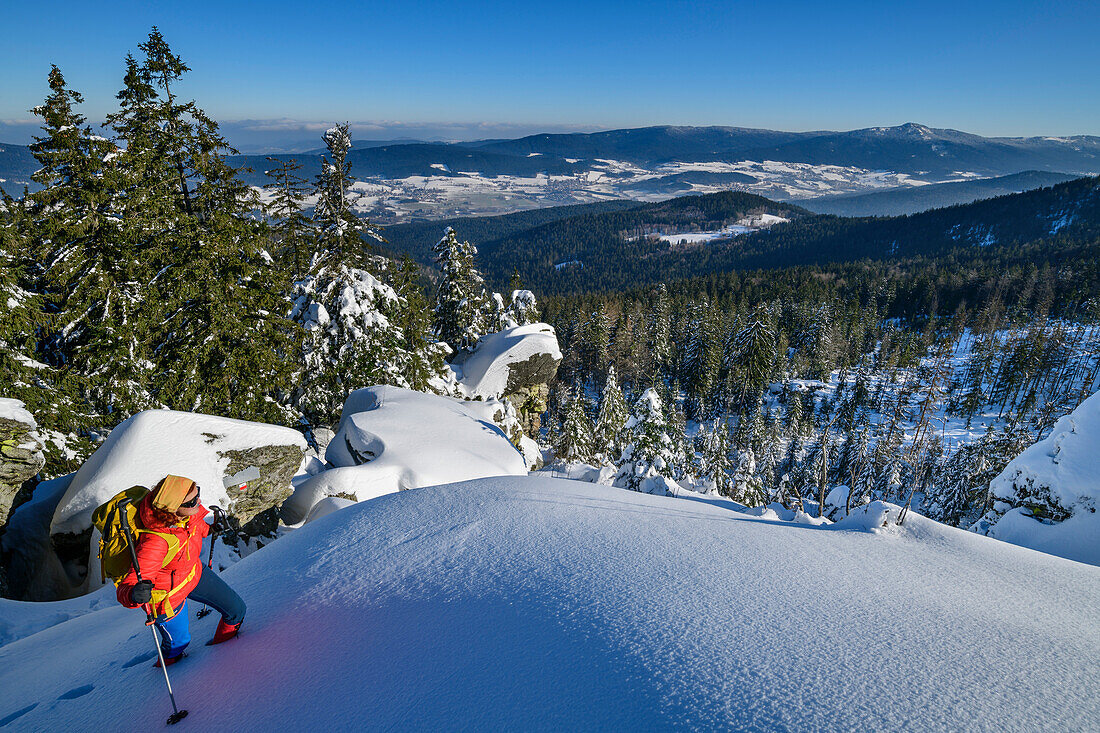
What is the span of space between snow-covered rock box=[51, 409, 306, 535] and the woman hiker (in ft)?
15.0

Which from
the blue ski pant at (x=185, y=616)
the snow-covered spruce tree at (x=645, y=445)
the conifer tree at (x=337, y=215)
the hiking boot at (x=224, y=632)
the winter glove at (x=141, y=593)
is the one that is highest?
the conifer tree at (x=337, y=215)

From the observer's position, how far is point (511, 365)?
3172 cm

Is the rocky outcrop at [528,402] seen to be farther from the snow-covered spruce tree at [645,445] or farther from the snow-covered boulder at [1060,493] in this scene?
the snow-covered boulder at [1060,493]

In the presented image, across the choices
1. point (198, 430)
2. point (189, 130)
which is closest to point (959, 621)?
point (198, 430)

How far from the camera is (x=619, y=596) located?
Answer: 4.26 meters

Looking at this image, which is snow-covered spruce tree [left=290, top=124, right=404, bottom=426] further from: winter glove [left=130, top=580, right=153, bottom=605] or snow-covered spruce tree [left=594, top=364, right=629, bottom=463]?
snow-covered spruce tree [left=594, top=364, right=629, bottom=463]

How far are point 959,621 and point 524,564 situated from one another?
400 centimetres

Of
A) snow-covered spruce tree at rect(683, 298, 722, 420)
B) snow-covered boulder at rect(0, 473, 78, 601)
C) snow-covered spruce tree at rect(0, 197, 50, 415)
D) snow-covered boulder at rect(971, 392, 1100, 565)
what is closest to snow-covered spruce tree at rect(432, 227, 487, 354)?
snow-covered spruce tree at rect(0, 197, 50, 415)

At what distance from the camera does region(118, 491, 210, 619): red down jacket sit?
13.2ft

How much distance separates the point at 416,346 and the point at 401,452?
12784 mm

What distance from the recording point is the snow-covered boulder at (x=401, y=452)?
1197 cm

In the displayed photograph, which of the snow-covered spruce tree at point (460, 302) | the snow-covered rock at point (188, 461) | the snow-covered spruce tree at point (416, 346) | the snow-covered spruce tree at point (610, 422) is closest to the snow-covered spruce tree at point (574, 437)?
the snow-covered spruce tree at point (610, 422)

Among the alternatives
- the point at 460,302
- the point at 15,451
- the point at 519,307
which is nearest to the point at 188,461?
the point at 15,451

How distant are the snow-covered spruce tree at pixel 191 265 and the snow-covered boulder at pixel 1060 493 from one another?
22.1m
